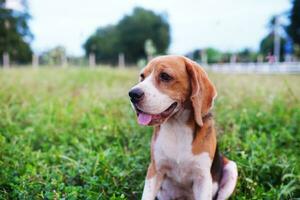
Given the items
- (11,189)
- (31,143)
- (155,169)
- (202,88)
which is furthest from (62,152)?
(202,88)

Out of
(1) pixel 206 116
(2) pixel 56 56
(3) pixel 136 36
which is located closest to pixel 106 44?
(3) pixel 136 36

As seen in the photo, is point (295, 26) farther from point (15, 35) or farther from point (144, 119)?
point (15, 35)

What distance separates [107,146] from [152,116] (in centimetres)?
203

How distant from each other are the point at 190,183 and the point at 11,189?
5.22 feet

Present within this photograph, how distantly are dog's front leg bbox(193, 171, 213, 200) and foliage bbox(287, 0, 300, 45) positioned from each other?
14.4 m

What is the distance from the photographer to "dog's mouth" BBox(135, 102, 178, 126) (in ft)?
9.98

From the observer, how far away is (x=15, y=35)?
49250 millimetres

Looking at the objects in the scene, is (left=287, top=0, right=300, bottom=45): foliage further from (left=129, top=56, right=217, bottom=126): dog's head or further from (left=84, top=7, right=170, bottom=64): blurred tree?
(left=84, top=7, right=170, bottom=64): blurred tree

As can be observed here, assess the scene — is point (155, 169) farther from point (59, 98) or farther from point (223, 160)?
point (59, 98)

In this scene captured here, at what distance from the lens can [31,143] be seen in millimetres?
5164

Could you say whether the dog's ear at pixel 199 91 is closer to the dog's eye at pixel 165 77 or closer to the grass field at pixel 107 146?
the dog's eye at pixel 165 77

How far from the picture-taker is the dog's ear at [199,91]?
309cm

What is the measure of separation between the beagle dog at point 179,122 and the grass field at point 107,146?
1.46 ft

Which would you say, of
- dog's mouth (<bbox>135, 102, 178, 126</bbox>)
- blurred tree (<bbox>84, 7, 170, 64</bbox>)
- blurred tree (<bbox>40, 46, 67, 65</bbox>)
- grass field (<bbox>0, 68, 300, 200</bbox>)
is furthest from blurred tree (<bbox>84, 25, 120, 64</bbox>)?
dog's mouth (<bbox>135, 102, 178, 126</bbox>)
